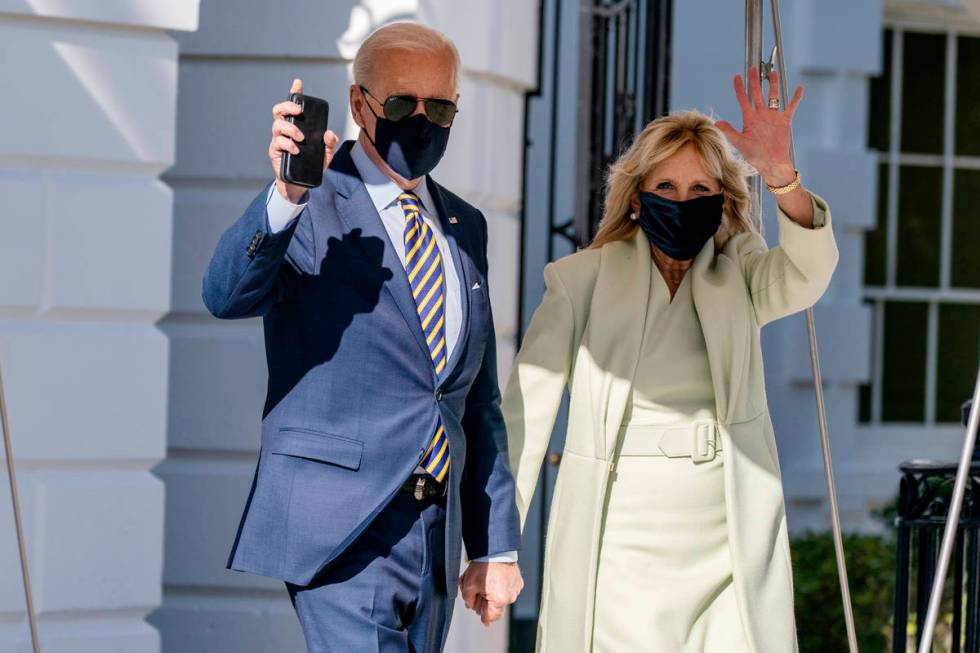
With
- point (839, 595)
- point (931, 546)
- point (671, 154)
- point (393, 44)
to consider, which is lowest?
point (839, 595)

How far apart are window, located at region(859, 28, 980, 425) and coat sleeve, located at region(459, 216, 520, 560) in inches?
201

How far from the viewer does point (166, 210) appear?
14.7ft

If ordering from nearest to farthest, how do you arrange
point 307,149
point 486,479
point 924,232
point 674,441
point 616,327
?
point 307,149 → point 486,479 → point 674,441 → point 616,327 → point 924,232

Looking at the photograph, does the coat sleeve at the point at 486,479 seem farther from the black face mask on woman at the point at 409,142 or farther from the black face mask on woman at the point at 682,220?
the black face mask on woman at the point at 682,220

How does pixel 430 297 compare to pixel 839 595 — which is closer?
pixel 430 297

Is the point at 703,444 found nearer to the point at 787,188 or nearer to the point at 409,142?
the point at 787,188

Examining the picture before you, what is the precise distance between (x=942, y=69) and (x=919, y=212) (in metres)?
0.73

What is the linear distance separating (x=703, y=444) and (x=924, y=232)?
5.04m

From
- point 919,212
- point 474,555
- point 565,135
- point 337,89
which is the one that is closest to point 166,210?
point 337,89

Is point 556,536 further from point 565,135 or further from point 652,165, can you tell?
point 565,135

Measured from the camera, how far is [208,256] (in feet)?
17.1

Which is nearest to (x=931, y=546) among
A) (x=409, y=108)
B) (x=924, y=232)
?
(x=409, y=108)

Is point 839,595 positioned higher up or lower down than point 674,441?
lower down

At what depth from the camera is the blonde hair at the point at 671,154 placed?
144 inches
